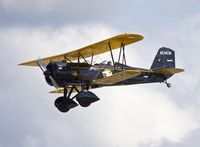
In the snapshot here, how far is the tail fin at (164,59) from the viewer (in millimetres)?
39000

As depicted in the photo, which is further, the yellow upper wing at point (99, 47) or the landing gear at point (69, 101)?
the landing gear at point (69, 101)

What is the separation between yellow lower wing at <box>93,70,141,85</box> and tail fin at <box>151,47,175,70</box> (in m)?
5.87

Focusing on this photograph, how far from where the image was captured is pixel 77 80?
109 ft

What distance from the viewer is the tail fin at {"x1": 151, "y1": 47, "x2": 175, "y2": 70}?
39000mm

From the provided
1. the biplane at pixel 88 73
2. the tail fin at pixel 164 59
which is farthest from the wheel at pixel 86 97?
the tail fin at pixel 164 59

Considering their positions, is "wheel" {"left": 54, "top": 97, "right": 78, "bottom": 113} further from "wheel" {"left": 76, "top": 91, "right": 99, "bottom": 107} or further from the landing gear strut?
"wheel" {"left": 76, "top": 91, "right": 99, "bottom": 107}

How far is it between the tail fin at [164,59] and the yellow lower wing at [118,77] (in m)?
5.87

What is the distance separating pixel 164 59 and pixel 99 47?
5.91m

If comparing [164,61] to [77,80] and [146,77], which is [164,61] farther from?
[77,80]

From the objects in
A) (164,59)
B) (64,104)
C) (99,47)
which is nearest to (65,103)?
(64,104)

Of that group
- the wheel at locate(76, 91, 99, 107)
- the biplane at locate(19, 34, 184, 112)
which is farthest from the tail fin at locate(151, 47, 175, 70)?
the wheel at locate(76, 91, 99, 107)

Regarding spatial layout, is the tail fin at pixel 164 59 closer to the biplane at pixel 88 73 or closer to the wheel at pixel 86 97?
the biplane at pixel 88 73

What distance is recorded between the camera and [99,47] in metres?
34.7

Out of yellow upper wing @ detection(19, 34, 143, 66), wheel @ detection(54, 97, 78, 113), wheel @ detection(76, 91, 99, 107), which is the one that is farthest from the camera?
wheel @ detection(54, 97, 78, 113)
